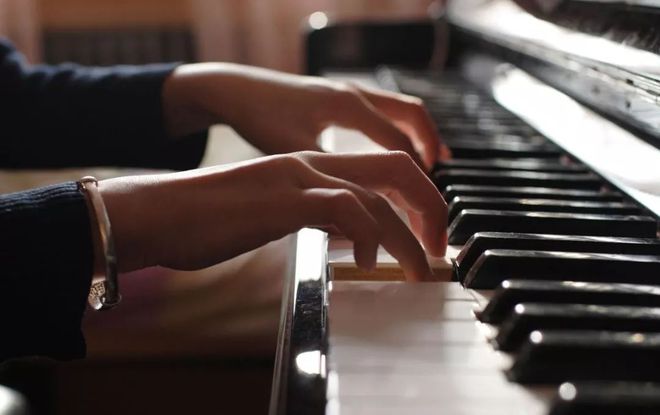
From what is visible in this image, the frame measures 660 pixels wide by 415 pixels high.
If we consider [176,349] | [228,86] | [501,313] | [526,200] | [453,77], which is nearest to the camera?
[501,313]

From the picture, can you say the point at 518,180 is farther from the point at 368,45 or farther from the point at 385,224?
the point at 368,45

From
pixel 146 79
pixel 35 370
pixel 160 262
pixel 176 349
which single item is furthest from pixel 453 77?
pixel 160 262

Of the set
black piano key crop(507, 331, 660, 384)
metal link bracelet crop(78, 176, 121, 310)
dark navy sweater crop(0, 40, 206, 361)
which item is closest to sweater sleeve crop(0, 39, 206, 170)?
dark navy sweater crop(0, 40, 206, 361)

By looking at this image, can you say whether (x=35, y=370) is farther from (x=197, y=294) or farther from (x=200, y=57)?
(x=200, y=57)

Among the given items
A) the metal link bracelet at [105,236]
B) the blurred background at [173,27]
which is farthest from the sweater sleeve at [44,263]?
the blurred background at [173,27]

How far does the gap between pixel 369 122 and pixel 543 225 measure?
26 centimetres

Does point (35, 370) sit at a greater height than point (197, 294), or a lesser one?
lesser

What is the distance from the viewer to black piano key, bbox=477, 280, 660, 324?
48 cm

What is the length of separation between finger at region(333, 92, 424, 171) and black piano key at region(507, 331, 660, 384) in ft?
1.35

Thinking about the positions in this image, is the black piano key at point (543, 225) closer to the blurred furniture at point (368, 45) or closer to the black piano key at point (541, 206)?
the black piano key at point (541, 206)

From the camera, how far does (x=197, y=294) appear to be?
1043 millimetres

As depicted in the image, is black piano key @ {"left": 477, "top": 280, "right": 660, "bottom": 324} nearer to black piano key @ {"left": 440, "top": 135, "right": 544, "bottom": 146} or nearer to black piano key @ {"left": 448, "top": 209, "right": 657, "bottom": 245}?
black piano key @ {"left": 448, "top": 209, "right": 657, "bottom": 245}

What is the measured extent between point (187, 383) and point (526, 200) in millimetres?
607

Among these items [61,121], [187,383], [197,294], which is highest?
[61,121]
